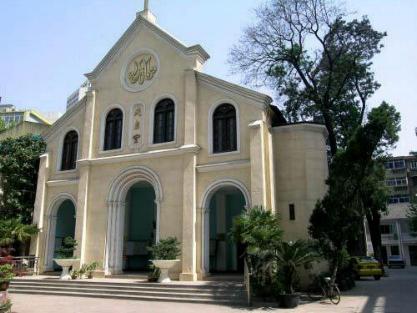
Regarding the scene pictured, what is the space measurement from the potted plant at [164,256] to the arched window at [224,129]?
14.3 ft

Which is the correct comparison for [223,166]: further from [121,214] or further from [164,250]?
[121,214]

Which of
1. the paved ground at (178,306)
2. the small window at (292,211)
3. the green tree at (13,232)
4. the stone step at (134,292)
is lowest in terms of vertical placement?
the paved ground at (178,306)

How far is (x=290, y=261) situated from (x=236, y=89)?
303 inches

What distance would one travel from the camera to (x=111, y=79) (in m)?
20.2

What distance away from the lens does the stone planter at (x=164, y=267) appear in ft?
49.1

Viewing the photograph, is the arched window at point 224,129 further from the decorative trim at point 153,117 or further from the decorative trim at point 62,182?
the decorative trim at point 62,182

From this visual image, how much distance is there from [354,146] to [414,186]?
50.5 meters

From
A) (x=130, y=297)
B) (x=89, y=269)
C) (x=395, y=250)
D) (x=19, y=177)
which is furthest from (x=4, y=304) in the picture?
(x=395, y=250)

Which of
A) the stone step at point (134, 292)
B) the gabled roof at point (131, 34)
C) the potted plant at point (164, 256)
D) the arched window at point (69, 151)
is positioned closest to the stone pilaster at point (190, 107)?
the gabled roof at point (131, 34)

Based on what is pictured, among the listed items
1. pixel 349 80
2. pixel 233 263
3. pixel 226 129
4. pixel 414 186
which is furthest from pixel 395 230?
pixel 226 129

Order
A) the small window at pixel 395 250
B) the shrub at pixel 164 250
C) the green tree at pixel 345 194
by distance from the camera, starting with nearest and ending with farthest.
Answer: the green tree at pixel 345 194, the shrub at pixel 164 250, the small window at pixel 395 250

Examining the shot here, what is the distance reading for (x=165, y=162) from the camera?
17438 mm

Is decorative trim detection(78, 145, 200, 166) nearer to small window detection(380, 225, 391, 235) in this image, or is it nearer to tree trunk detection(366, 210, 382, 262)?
tree trunk detection(366, 210, 382, 262)

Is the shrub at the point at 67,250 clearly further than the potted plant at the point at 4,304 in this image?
Yes
